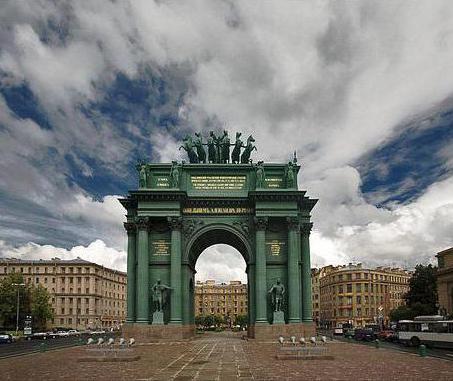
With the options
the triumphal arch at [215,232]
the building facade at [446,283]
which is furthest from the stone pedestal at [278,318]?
the building facade at [446,283]

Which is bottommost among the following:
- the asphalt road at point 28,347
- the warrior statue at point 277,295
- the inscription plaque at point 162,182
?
the asphalt road at point 28,347

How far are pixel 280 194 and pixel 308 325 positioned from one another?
1295 centimetres

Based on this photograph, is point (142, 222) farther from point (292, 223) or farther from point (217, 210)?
point (292, 223)

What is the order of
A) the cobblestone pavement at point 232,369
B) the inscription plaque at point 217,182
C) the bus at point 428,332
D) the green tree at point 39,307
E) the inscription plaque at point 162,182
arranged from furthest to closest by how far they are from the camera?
the green tree at point 39,307 → the inscription plaque at point 217,182 → the inscription plaque at point 162,182 → the bus at point 428,332 → the cobblestone pavement at point 232,369

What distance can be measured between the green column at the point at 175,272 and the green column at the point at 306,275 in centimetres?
1253

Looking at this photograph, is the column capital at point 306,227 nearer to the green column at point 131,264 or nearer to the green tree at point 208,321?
the green column at point 131,264

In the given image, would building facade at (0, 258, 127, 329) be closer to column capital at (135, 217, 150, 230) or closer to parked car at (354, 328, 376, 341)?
parked car at (354, 328, 376, 341)

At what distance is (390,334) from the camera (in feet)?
206

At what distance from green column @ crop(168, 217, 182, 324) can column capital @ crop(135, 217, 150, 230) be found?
222 cm

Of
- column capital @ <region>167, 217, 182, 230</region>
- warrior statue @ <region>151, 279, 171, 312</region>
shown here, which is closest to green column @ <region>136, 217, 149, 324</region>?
warrior statue @ <region>151, 279, 171, 312</region>

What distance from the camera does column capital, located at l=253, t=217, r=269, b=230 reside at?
178 ft

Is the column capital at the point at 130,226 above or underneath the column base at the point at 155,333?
above

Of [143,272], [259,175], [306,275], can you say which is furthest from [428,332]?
[143,272]

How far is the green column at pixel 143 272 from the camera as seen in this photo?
174 ft
